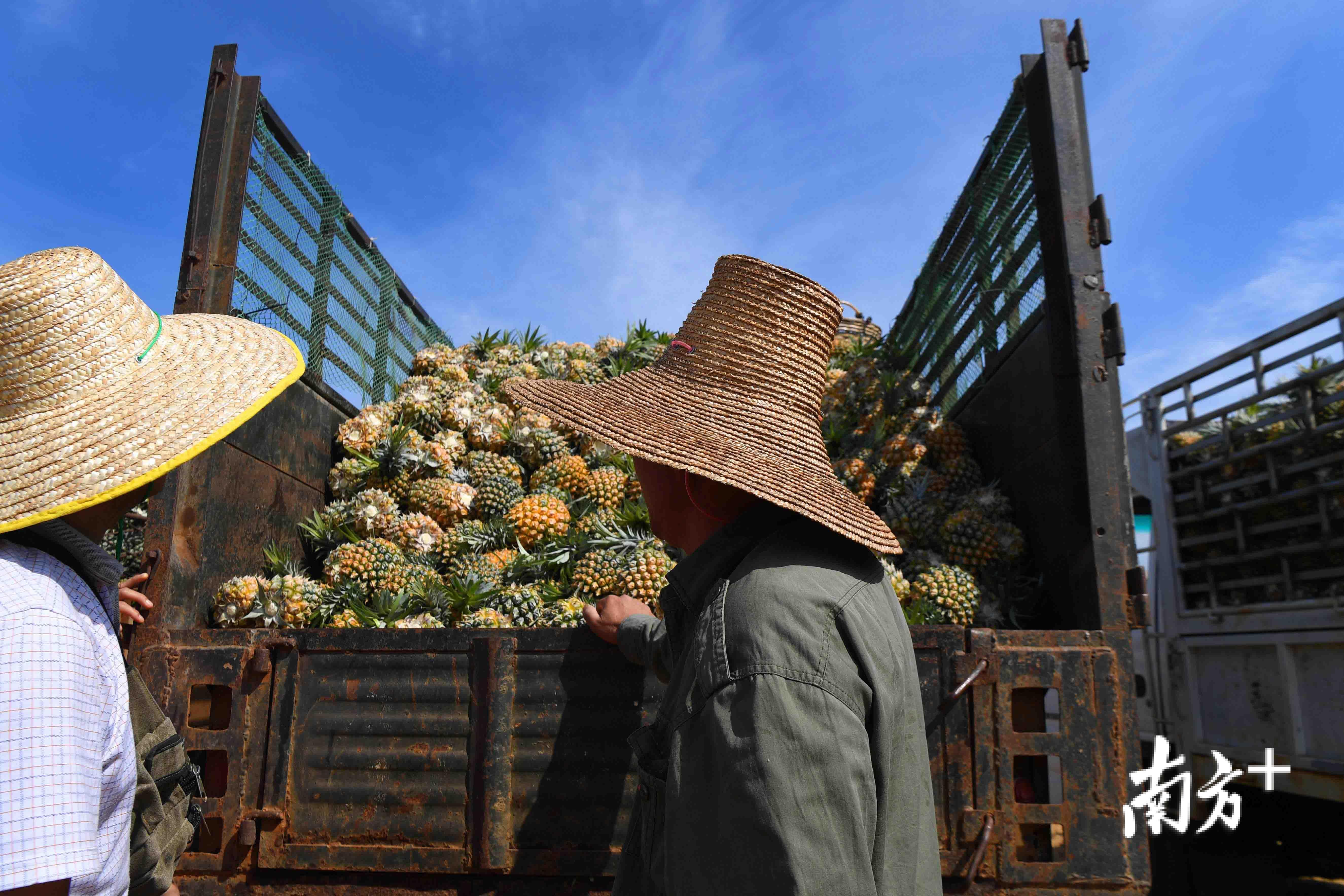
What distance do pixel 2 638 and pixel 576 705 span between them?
1514 millimetres

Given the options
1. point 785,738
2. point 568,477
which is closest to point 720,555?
point 785,738

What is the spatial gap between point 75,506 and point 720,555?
117 cm

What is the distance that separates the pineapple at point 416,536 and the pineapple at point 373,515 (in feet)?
0.12

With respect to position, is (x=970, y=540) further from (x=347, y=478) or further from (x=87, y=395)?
(x=87, y=395)

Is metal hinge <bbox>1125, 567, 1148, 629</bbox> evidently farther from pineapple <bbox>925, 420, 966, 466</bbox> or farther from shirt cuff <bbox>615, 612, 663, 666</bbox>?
pineapple <bbox>925, 420, 966, 466</bbox>

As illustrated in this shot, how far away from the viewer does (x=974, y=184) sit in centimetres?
432

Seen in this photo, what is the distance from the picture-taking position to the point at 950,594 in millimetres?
3316

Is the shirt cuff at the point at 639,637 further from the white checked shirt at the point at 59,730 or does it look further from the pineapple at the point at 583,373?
the pineapple at the point at 583,373

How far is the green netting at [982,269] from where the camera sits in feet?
11.8

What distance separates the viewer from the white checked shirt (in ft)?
4.01

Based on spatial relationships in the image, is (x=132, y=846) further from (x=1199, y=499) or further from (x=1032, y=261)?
(x=1199, y=499)

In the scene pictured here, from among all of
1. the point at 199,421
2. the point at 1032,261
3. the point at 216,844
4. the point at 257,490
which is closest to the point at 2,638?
the point at 199,421

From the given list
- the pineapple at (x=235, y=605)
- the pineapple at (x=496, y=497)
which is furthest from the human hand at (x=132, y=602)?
the pineapple at (x=496, y=497)

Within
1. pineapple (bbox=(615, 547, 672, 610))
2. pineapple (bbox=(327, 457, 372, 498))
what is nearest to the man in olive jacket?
pineapple (bbox=(615, 547, 672, 610))
